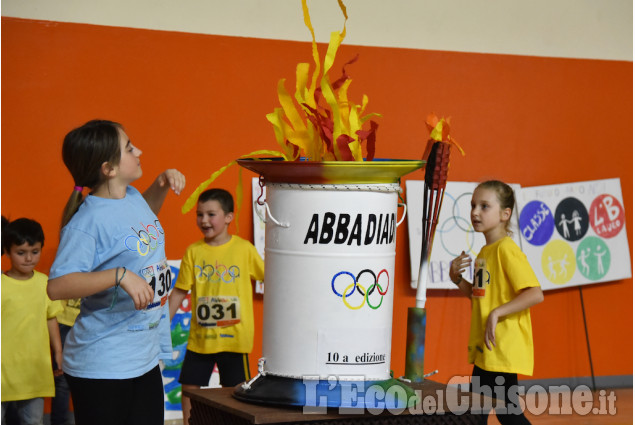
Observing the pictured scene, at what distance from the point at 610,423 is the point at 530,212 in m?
1.32

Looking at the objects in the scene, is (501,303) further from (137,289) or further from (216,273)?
(137,289)

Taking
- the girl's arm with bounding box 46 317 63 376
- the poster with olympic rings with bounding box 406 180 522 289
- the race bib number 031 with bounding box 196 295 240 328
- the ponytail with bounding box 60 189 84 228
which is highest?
the poster with olympic rings with bounding box 406 180 522 289

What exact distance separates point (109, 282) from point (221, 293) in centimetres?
164

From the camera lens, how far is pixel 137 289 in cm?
217

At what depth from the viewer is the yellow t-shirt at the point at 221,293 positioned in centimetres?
379

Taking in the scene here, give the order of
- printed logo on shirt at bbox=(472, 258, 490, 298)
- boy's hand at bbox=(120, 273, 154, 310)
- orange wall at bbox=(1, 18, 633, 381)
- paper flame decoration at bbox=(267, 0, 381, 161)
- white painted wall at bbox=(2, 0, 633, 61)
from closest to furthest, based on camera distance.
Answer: paper flame decoration at bbox=(267, 0, 381, 161) < boy's hand at bbox=(120, 273, 154, 310) < printed logo on shirt at bbox=(472, 258, 490, 298) < orange wall at bbox=(1, 18, 633, 381) < white painted wall at bbox=(2, 0, 633, 61)

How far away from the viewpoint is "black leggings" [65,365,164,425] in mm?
2285

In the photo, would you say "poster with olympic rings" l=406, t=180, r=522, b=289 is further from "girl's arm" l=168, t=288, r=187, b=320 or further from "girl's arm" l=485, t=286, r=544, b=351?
"girl's arm" l=485, t=286, r=544, b=351

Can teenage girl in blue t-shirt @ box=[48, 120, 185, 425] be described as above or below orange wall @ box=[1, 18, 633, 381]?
below

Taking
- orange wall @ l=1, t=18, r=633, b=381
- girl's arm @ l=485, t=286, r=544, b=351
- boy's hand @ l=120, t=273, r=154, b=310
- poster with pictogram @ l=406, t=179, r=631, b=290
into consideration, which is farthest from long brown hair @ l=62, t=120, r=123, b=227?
poster with pictogram @ l=406, t=179, r=631, b=290

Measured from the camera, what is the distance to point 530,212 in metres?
5.18

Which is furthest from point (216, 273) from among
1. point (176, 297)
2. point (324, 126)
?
point (324, 126)

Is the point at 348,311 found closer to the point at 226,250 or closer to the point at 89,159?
the point at 89,159

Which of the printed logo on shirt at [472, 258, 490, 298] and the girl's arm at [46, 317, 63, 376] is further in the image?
the girl's arm at [46, 317, 63, 376]
